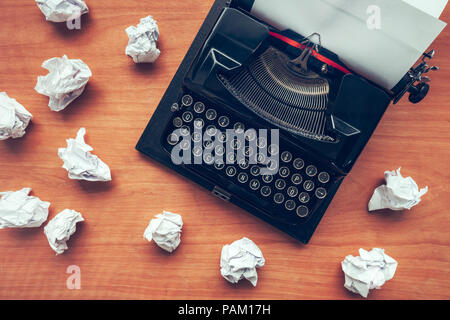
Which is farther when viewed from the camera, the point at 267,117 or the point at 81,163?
the point at 81,163

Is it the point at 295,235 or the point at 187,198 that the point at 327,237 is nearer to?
the point at 295,235

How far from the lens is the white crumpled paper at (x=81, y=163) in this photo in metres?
1.04

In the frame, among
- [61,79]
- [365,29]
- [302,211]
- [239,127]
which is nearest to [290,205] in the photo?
[302,211]

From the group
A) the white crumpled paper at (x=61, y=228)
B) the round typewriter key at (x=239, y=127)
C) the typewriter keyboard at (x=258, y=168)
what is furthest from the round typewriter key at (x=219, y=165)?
the white crumpled paper at (x=61, y=228)

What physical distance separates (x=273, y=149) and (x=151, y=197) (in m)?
0.42

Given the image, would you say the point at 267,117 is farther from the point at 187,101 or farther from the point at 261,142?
the point at 187,101

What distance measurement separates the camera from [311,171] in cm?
100

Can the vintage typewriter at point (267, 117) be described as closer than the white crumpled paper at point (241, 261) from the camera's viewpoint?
Yes

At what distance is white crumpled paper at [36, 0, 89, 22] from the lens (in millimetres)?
1048

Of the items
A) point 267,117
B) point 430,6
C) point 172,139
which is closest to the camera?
point 430,6

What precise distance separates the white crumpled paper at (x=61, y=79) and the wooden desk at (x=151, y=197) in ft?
0.15

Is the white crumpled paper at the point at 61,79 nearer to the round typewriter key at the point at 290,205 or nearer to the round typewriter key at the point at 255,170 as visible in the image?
the round typewriter key at the point at 255,170

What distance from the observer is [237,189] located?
103cm
